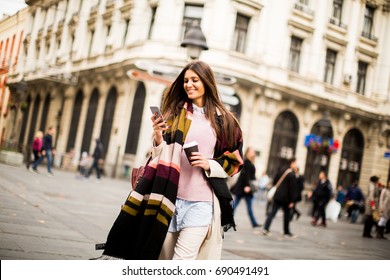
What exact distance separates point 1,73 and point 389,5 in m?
4.01

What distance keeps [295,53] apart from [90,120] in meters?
2.19

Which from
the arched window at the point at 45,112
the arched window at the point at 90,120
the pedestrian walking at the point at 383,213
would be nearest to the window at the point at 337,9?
the pedestrian walking at the point at 383,213

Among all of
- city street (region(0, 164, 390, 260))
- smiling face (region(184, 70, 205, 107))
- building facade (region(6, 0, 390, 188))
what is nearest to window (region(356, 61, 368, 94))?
building facade (region(6, 0, 390, 188))

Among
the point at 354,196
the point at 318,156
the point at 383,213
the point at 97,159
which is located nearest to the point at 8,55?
the point at 97,159

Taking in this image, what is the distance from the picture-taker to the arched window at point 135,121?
473cm

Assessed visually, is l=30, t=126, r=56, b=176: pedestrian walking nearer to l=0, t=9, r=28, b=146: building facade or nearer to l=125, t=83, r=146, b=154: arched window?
l=0, t=9, r=28, b=146: building facade

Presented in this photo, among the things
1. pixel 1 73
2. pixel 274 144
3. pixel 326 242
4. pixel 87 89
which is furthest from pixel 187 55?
pixel 326 242

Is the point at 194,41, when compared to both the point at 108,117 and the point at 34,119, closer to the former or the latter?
the point at 108,117

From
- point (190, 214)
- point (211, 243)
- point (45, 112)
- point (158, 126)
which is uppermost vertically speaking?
point (45, 112)

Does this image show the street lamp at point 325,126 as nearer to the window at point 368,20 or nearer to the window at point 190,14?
the window at point 368,20

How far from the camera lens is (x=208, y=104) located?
133 inches

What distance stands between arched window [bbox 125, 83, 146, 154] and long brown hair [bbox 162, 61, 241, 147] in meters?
1.36

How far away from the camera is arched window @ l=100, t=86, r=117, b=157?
15.8ft

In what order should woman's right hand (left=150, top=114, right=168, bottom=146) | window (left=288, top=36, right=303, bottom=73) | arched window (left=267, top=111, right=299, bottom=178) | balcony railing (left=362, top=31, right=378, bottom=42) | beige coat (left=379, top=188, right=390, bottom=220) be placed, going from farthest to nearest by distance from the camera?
beige coat (left=379, top=188, right=390, bottom=220)
balcony railing (left=362, top=31, right=378, bottom=42)
arched window (left=267, top=111, right=299, bottom=178)
window (left=288, top=36, right=303, bottom=73)
woman's right hand (left=150, top=114, right=168, bottom=146)
